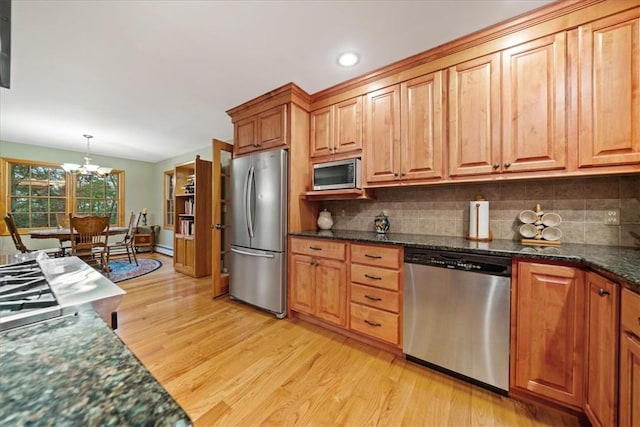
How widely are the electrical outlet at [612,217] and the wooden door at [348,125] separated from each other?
5.99ft

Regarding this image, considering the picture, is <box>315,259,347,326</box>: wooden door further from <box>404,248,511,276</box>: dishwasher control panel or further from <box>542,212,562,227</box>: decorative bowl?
<box>542,212,562,227</box>: decorative bowl

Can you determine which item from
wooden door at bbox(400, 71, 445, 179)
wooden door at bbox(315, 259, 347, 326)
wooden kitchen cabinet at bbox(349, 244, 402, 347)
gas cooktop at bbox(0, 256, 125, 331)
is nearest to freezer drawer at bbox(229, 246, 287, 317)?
wooden door at bbox(315, 259, 347, 326)

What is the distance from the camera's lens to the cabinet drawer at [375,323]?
6.35 feet

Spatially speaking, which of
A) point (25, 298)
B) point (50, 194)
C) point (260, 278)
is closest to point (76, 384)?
point (25, 298)

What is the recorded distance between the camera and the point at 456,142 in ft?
6.38

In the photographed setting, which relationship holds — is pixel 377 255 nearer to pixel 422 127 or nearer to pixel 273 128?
pixel 422 127

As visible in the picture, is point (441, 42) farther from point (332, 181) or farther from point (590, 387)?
point (590, 387)

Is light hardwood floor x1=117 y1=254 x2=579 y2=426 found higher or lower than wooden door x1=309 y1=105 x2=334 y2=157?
lower

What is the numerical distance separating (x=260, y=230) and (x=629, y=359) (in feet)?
8.42

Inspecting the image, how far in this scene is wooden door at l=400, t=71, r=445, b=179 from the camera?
6.63 feet

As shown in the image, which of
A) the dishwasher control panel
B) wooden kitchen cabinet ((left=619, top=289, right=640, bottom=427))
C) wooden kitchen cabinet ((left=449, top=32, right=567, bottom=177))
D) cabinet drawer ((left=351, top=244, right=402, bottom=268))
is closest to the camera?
wooden kitchen cabinet ((left=619, top=289, right=640, bottom=427))

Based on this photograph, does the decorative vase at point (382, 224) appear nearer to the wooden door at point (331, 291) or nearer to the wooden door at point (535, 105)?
the wooden door at point (331, 291)

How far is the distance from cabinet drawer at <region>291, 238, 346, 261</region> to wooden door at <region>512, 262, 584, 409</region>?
3.99 feet

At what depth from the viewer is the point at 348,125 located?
8.21 ft
